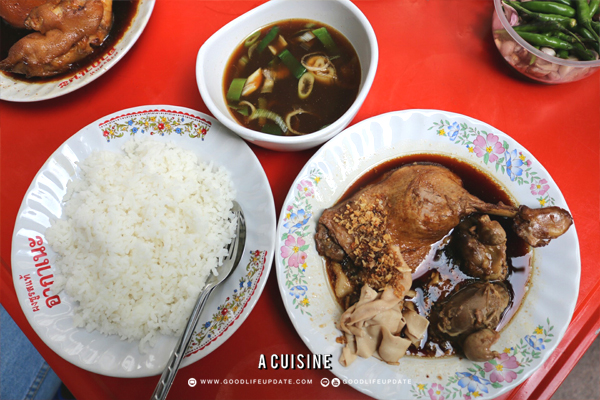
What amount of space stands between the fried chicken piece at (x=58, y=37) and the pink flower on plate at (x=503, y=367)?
9.70ft

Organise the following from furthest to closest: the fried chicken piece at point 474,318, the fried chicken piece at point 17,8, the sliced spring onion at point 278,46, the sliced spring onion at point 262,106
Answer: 1. the fried chicken piece at point 17,8
2. the sliced spring onion at point 278,46
3. the sliced spring onion at point 262,106
4. the fried chicken piece at point 474,318

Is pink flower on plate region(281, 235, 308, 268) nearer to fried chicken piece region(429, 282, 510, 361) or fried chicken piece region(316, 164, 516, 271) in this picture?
fried chicken piece region(316, 164, 516, 271)

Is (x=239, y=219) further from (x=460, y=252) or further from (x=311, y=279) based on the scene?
(x=460, y=252)

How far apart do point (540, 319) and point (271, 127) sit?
1679 millimetres

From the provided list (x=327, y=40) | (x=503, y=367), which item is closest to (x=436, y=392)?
(x=503, y=367)

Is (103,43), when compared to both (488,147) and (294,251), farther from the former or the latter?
(488,147)

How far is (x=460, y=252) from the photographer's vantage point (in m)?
1.87

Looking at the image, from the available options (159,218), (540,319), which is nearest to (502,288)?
(540,319)

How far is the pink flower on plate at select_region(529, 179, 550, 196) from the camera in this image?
6.04 ft

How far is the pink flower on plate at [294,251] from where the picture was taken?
→ 1787 millimetres

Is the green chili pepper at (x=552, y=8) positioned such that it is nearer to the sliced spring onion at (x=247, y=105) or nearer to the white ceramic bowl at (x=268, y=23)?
the white ceramic bowl at (x=268, y=23)

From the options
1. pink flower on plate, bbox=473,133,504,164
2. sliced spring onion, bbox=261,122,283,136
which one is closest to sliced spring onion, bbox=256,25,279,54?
sliced spring onion, bbox=261,122,283,136

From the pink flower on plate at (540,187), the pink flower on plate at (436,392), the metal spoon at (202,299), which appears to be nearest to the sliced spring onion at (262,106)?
the metal spoon at (202,299)

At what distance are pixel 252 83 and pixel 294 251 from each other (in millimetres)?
984
